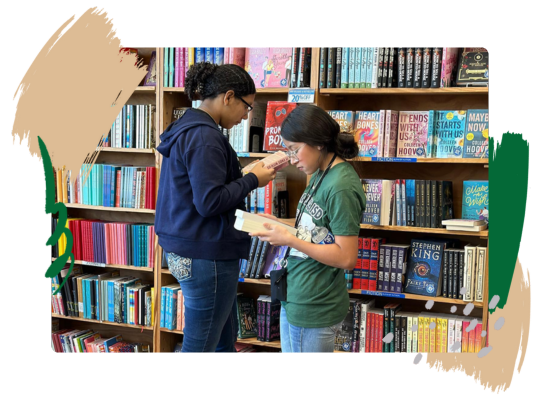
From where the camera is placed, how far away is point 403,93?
279 cm

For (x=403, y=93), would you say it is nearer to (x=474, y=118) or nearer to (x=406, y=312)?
(x=474, y=118)

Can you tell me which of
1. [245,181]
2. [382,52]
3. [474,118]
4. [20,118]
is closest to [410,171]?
[474,118]

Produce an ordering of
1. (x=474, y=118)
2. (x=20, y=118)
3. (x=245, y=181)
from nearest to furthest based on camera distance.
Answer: (x=245, y=181)
(x=20, y=118)
(x=474, y=118)

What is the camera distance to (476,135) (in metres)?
2.62

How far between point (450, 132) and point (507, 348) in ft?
3.52

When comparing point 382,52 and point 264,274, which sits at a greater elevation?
point 382,52

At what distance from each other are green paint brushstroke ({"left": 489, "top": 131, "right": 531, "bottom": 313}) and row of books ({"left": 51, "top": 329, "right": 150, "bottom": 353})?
2151 millimetres

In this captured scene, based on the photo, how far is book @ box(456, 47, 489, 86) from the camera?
2.56 meters

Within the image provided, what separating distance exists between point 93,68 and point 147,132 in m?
0.50

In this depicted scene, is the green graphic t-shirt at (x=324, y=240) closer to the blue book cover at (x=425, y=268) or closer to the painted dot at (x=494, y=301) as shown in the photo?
the painted dot at (x=494, y=301)

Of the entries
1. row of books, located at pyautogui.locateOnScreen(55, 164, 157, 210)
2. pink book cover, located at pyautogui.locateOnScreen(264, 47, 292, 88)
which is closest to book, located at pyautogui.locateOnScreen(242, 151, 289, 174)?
pink book cover, located at pyautogui.locateOnScreen(264, 47, 292, 88)

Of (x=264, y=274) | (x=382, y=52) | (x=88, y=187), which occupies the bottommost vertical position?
(x=264, y=274)

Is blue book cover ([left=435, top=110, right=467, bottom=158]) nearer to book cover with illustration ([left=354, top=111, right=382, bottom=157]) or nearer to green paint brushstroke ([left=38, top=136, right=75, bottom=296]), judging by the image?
book cover with illustration ([left=354, top=111, right=382, bottom=157])

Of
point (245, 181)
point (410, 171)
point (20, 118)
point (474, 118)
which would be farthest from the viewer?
point (410, 171)
